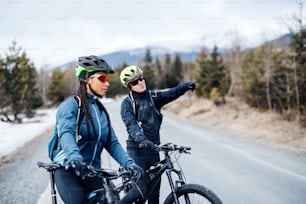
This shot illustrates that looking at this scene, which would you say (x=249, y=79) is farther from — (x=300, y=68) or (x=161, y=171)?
(x=161, y=171)

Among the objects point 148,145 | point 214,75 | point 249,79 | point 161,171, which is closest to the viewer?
point 148,145

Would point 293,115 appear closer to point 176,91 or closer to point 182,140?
point 182,140

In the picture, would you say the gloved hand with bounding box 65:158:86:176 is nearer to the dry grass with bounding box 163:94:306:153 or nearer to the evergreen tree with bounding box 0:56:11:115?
the dry grass with bounding box 163:94:306:153

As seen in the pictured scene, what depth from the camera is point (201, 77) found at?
122 feet

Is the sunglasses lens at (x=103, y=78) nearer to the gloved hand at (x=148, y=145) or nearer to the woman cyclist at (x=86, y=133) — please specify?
the woman cyclist at (x=86, y=133)

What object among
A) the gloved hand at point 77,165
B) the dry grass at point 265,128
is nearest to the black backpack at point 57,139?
the gloved hand at point 77,165

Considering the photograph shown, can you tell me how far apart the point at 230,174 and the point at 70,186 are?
17.6ft

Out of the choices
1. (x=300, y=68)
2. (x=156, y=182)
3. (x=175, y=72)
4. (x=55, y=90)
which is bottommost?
(x=175, y=72)

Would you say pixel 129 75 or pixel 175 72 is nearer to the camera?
pixel 129 75

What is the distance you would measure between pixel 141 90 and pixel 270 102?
20.1 m

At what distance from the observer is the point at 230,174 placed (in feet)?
24.1

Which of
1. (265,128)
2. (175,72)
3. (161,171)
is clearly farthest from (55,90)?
(161,171)

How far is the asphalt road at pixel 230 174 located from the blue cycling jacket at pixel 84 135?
2335 mm

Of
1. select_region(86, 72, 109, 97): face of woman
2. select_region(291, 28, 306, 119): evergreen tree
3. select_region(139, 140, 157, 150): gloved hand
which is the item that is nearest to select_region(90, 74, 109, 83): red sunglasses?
select_region(86, 72, 109, 97): face of woman
